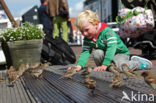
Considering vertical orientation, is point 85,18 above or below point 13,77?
above

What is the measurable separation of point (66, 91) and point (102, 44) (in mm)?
1713

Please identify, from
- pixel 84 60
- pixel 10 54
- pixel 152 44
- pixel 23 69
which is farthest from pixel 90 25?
pixel 152 44

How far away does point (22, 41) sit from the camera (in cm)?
553

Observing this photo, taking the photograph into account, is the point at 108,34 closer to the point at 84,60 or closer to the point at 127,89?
the point at 84,60

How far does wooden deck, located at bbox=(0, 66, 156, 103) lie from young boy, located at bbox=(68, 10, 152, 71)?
→ 62 centimetres

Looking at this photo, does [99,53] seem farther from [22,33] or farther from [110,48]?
[22,33]

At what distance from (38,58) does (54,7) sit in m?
3.81

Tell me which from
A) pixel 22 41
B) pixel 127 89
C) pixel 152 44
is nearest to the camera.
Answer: pixel 127 89

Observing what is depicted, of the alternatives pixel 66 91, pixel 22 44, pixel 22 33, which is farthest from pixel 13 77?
pixel 22 33

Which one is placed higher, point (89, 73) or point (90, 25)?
point (90, 25)

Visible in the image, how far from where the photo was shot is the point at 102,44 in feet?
14.9

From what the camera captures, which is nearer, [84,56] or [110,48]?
[110,48]

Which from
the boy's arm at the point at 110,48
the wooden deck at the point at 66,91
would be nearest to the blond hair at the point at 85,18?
the boy's arm at the point at 110,48

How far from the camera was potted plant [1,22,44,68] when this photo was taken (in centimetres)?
550
